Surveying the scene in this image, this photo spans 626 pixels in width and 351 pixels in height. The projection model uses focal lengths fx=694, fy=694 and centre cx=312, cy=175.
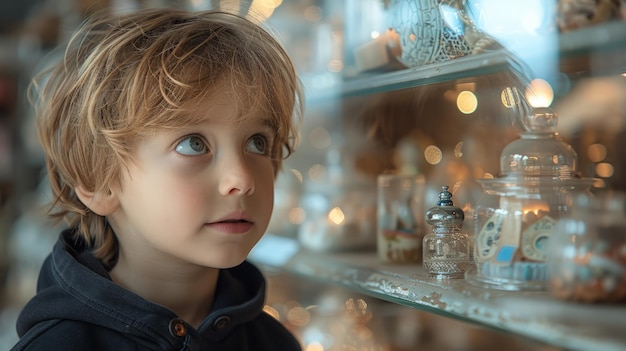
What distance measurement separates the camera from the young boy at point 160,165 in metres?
0.77

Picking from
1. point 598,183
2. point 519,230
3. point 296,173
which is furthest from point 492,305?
point 296,173

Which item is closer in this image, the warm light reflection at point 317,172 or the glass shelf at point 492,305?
the glass shelf at point 492,305


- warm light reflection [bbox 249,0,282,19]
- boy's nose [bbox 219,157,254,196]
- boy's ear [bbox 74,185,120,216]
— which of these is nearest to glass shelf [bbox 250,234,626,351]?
boy's nose [bbox 219,157,254,196]

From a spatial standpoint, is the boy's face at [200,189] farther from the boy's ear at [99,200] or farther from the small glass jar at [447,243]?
the small glass jar at [447,243]

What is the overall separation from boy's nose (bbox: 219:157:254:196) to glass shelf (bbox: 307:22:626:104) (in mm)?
247

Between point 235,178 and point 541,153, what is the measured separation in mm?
331

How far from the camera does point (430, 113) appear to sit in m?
0.88

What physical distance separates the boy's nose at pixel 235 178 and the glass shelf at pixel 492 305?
0.23 metres

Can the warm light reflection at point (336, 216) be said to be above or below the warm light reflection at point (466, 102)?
below

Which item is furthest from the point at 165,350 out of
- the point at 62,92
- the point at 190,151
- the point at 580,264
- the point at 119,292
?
the point at 580,264

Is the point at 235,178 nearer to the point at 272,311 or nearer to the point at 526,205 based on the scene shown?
the point at 526,205

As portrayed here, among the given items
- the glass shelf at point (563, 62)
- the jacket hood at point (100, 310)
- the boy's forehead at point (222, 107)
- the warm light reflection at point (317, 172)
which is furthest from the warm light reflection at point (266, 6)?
the jacket hood at point (100, 310)

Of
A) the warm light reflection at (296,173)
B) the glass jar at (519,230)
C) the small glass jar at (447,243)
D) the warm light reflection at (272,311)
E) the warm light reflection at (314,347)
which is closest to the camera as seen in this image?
the glass jar at (519,230)

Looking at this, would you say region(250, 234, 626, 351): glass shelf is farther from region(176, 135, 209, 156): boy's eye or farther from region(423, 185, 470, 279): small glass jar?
region(176, 135, 209, 156): boy's eye
